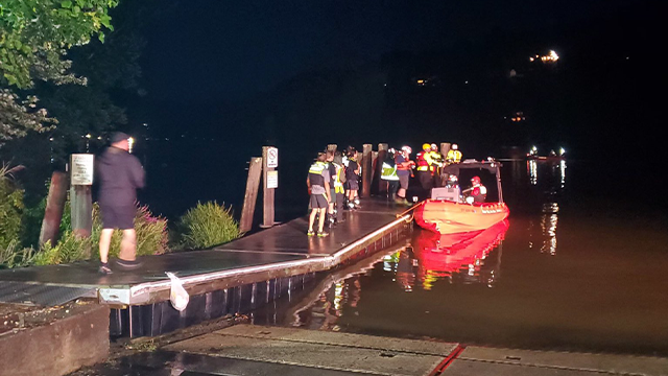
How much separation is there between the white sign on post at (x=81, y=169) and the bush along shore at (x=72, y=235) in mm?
746

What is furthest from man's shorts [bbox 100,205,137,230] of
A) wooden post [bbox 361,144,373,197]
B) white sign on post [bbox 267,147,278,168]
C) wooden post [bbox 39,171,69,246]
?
wooden post [bbox 361,144,373,197]

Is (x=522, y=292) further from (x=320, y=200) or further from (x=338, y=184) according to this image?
(x=338, y=184)

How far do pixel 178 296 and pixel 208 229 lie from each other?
17.8 feet

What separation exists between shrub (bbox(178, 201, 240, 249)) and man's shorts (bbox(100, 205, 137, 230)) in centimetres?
483

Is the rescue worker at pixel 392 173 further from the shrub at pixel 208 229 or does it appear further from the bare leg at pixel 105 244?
the bare leg at pixel 105 244

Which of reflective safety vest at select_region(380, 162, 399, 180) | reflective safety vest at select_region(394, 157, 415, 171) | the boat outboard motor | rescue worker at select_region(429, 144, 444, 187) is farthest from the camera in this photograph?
rescue worker at select_region(429, 144, 444, 187)

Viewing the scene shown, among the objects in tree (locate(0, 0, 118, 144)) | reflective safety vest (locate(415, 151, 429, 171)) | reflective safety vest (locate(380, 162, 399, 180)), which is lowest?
reflective safety vest (locate(380, 162, 399, 180))

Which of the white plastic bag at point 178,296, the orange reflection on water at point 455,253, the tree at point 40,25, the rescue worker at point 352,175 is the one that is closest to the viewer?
the tree at point 40,25

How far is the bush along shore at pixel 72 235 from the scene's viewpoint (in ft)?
32.7

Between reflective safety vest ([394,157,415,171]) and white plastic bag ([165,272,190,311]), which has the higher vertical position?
reflective safety vest ([394,157,415,171])

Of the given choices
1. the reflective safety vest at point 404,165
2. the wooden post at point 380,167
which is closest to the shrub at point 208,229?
the reflective safety vest at point 404,165

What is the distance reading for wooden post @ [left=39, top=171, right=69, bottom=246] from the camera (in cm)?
1023

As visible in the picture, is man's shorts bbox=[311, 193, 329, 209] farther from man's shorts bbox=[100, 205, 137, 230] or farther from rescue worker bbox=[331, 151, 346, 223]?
man's shorts bbox=[100, 205, 137, 230]

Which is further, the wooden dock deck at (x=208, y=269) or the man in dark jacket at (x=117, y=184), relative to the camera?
the man in dark jacket at (x=117, y=184)
